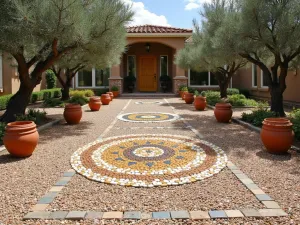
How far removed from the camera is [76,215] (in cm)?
301

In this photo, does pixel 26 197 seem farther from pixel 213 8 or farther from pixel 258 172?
pixel 213 8

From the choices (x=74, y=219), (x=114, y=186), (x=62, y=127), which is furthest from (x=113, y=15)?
(x=74, y=219)

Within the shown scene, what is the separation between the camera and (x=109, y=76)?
20531 millimetres

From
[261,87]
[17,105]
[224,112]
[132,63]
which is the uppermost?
[132,63]

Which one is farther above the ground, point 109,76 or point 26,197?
point 109,76

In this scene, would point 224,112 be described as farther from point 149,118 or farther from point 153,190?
point 153,190

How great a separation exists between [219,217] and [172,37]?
57.8 feet

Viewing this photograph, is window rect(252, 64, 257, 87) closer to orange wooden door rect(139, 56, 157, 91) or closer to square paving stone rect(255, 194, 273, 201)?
orange wooden door rect(139, 56, 157, 91)

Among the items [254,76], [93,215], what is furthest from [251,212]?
[254,76]

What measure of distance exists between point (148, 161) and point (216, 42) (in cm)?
564

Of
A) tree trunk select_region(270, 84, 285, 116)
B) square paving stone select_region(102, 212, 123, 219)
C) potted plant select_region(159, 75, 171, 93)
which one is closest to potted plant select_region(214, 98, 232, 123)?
tree trunk select_region(270, 84, 285, 116)

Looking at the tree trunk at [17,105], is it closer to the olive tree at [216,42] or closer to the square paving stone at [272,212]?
the olive tree at [216,42]

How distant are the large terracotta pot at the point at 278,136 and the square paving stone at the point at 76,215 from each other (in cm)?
386

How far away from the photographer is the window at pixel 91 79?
68.4ft
